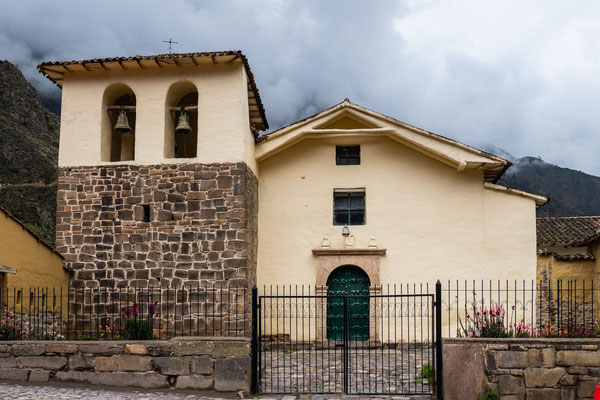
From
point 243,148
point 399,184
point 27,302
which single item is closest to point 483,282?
point 399,184

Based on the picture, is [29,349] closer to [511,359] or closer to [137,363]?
[137,363]

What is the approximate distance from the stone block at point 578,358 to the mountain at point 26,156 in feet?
83.4

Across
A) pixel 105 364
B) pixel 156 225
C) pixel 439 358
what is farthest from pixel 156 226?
pixel 439 358

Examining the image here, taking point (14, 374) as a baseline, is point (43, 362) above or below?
above

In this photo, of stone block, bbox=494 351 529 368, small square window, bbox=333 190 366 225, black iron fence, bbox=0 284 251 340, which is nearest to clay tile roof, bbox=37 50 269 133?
small square window, bbox=333 190 366 225

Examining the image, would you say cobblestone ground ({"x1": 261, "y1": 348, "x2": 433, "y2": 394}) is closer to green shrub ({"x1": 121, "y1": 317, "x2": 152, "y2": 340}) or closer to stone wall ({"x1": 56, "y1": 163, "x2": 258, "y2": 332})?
green shrub ({"x1": 121, "y1": 317, "x2": 152, "y2": 340})

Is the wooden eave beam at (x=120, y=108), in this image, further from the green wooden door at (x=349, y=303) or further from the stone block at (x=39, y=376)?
the stone block at (x=39, y=376)

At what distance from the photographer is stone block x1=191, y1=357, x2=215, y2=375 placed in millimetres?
8828

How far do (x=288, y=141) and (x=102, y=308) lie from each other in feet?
18.7

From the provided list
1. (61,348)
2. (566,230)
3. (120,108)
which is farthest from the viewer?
(566,230)

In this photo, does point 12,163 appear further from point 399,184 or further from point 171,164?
point 399,184

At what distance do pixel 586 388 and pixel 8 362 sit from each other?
8500mm

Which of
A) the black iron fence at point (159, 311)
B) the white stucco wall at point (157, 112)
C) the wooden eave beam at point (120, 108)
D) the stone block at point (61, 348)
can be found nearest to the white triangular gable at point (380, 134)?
the white stucco wall at point (157, 112)

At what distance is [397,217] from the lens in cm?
1472
